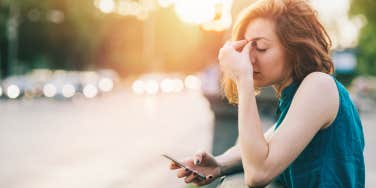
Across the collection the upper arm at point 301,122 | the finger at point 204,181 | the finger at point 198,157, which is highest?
the upper arm at point 301,122

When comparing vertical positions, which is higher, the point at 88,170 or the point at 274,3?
the point at 274,3

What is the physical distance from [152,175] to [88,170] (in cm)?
116

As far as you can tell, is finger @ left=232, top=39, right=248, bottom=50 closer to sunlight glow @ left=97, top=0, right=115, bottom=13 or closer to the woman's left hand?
the woman's left hand

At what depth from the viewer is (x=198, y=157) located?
107 inches

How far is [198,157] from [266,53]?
565 mm

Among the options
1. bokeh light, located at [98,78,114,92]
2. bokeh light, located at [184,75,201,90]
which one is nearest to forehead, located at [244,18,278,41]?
bokeh light, located at [98,78,114,92]

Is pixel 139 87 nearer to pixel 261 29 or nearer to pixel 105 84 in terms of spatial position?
pixel 105 84

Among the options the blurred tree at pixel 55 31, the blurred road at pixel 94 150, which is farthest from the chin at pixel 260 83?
the blurred tree at pixel 55 31

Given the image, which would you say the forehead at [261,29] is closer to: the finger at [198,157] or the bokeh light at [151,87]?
the finger at [198,157]

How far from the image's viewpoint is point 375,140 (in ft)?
48.2

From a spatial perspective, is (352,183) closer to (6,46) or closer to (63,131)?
(63,131)

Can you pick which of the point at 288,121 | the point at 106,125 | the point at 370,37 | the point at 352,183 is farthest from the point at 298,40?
the point at 370,37

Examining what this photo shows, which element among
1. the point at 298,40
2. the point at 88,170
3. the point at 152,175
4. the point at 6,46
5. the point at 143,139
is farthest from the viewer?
the point at 6,46

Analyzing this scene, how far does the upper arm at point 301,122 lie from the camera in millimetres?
2203
